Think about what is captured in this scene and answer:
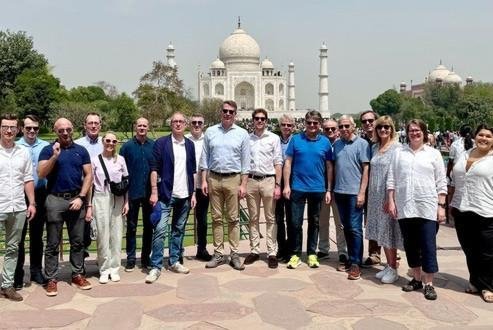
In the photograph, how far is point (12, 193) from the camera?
3.93m

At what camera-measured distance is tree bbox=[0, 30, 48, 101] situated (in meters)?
35.6

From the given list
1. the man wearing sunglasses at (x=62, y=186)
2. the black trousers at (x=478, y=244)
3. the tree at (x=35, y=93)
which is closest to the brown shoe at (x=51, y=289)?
the man wearing sunglasses at (x=62, y=186)

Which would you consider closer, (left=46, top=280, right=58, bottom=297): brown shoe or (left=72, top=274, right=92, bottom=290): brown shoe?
(left=46, top=280, right=58, bottom=297): brown shoe

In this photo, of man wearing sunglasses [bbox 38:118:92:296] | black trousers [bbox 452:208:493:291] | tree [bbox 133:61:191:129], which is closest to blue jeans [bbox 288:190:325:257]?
black trousers [bbox 452:208:493:291]

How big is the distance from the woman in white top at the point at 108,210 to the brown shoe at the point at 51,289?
1.33 feet

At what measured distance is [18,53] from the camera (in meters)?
36.1

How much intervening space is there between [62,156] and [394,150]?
2667 mm

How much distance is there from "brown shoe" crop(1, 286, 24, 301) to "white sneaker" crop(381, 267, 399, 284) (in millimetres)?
2925

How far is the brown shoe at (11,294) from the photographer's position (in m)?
4.01

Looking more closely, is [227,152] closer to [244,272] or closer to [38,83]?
[244,272]

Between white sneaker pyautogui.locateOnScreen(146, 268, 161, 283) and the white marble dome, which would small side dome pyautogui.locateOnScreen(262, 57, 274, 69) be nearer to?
the white marble dome

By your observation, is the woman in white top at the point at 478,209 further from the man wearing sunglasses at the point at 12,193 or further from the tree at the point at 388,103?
the tree at the point at 388,103

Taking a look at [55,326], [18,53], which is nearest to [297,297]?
[55,326]

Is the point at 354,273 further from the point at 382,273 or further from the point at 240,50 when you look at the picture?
the point at 240,50
